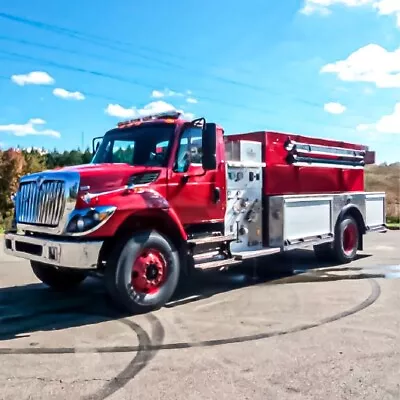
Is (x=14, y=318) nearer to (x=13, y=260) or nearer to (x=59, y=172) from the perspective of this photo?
(x=59, y=172)

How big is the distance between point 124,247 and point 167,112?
2.31 m

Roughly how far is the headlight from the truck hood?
0.28 m

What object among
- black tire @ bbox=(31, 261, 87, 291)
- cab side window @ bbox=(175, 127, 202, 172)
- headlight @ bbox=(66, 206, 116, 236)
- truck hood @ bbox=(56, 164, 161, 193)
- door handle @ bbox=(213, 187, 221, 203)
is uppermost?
cab side window @ bbox=(175, 127, 202, 172)

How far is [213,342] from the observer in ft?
16.3

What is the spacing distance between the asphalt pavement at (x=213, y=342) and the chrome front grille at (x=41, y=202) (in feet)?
3.84

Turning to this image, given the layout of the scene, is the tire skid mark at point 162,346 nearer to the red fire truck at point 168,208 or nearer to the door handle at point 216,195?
the red fire truck at point 168,208

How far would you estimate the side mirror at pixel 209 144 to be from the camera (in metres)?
6.78

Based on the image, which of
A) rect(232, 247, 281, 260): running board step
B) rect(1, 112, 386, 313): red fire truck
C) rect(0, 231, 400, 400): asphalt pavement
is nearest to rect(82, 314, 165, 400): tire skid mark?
rect(0, 231, 400, 400): asphalt pavement

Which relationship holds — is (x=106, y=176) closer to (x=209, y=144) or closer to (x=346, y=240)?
(x=209, y=144)

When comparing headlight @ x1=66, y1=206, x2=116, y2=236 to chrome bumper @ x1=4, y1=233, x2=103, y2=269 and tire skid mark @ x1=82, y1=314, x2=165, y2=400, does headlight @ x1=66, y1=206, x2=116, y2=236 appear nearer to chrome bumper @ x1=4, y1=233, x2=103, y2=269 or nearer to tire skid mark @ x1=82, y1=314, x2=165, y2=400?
chrome bumper @ x1=4, y1=233, x2=103, y2=269

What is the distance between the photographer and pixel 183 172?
6.87 m

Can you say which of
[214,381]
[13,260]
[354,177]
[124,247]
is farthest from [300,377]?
[13,260]

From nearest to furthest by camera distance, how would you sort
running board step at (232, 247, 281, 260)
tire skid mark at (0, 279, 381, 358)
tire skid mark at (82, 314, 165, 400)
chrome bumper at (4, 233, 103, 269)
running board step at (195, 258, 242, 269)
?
tire skid mark at (82, 314, 165, 400) < tire skid mark at (0, 279, 381, 358) < chrome bumper at (4, 233, 103, 269) < running board step at (195, 258, 242, 269) < running board step at (232, 247, 281, 260)

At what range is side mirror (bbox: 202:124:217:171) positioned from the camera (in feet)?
22.2
